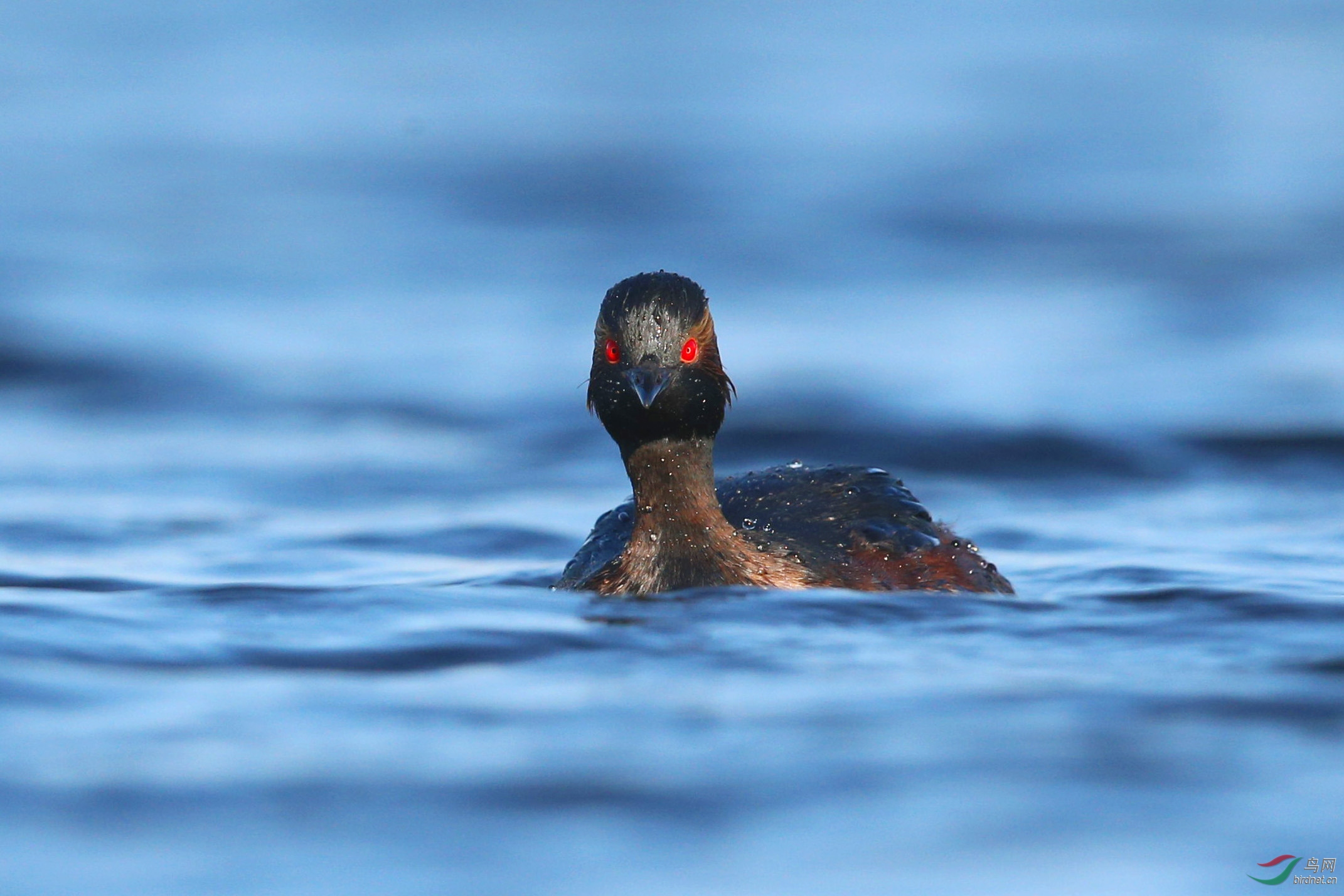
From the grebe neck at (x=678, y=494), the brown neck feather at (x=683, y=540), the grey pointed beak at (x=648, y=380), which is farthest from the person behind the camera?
the grebe neck at (x=678, y=494)

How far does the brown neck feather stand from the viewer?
Answer: 34.0 ft

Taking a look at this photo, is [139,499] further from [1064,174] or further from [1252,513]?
[1064,174]

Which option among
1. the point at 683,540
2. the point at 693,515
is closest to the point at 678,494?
the point at 693,515

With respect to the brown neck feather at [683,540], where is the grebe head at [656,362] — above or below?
above

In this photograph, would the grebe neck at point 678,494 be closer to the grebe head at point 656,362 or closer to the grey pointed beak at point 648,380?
the grebe head at point 656,362

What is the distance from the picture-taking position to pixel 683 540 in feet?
34.5

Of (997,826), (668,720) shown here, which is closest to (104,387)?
(668,720)

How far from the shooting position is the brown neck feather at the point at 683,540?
10359 mm

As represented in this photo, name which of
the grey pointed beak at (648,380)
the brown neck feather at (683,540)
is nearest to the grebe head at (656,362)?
the grey pointed beak at (648,380)

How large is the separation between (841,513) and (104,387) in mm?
8820

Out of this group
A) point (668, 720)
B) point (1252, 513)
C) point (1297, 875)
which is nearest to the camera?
point (1297, 875)

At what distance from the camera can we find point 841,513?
11117mm

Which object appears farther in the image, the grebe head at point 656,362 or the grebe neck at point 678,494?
the grebe neck at point 678,494

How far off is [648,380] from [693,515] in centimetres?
90
